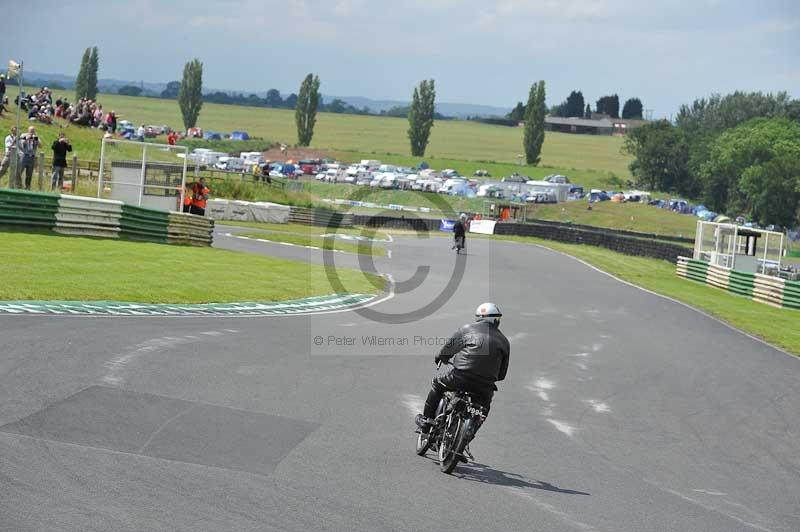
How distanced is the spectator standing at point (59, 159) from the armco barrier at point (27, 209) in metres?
4.15

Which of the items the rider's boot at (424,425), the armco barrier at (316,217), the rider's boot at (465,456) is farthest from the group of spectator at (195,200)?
the rider's boot at (465,456)

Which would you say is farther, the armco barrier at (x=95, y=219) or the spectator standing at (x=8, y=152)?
the spectator standing at (x=8, y=152)

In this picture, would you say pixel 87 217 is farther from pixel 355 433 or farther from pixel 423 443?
pixel 423 443

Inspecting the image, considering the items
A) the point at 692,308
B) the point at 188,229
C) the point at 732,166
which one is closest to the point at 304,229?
the point at 188,229

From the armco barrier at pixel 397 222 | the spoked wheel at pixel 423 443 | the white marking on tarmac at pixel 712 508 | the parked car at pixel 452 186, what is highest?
the parked car at pixel 452 186

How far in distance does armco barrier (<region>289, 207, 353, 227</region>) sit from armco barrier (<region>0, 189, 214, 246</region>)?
2236cm

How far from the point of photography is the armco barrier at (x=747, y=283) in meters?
36.9

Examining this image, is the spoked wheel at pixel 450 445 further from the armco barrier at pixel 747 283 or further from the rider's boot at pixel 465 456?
the armco barrier at pixel 747 283

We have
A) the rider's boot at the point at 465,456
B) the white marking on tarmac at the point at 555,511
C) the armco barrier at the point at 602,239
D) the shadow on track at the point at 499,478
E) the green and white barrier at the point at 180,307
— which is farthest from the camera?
the armco barrier at the point at 602,239

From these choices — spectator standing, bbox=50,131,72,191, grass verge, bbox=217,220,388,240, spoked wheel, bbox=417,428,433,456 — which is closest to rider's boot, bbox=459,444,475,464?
spoked wheel, bbox=417,428,433,456

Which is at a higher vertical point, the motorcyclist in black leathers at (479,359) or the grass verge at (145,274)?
the motorcyclist in black leathers at (479,359)

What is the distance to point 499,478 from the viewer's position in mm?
10445

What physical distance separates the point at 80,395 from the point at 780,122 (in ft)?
428

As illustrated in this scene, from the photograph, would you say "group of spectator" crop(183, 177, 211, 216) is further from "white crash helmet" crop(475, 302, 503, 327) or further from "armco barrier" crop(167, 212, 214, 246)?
"white crash helmet" crop(475, 302, 503, 327)
